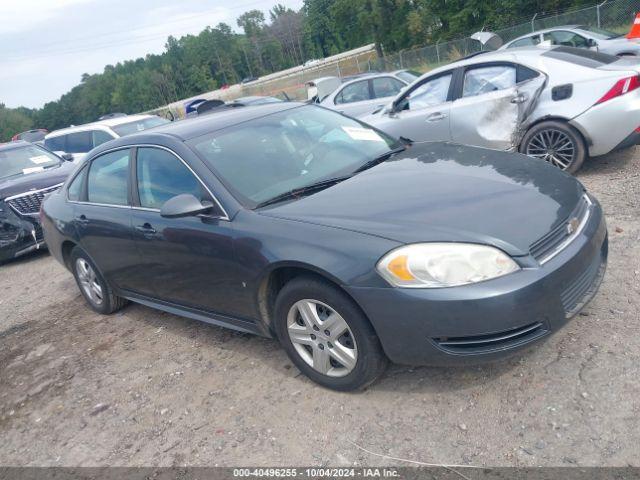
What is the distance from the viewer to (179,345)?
4352mm

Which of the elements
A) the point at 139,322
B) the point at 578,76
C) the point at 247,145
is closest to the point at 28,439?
the point at 139,322

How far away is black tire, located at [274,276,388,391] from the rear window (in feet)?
15.5

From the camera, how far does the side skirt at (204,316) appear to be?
3.62 m

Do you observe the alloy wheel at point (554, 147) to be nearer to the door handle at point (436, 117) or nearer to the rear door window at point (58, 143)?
the door handle at point (436, 117)

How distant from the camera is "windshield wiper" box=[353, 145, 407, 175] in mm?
3854

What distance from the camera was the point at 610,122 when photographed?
578 centimetres

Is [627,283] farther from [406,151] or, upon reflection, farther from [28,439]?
[28,439]

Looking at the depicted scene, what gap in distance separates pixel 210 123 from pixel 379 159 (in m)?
1.31

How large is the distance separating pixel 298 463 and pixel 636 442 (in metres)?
1.58

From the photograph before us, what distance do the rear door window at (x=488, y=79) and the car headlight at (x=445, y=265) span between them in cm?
441

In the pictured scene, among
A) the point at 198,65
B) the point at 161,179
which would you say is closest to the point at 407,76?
the point at 161,179

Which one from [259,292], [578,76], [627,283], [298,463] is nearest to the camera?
[298,463]

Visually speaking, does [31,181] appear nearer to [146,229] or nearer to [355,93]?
[146,229]

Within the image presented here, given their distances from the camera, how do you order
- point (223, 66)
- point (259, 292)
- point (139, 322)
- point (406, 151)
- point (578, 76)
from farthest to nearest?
1. point (223, 66)
2. point (578, 76)
3. point (139, 322)
4. point (406, 151)
5. point (259, 292)
